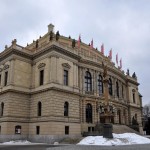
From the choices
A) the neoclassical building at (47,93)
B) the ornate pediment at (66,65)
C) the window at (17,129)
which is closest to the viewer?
the neoclassical building at (47,93)

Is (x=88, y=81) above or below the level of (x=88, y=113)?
above

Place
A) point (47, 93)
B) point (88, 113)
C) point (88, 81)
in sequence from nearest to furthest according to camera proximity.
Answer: point (47, 93)
point (88, 113)
point (88, 81)

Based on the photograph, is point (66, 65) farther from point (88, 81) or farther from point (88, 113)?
point (88, 113)

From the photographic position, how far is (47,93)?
37.5 metres

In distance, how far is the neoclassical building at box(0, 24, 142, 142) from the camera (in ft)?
121

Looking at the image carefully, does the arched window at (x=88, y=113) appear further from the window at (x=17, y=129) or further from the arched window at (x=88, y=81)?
the window at (x=17, y=129)

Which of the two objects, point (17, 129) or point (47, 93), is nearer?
point (47, 93)

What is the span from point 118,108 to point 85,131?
1342 cm

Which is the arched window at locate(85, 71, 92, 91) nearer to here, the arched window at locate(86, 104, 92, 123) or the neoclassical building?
the neoclassical building

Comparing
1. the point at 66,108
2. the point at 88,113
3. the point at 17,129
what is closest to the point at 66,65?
the point at 66,108

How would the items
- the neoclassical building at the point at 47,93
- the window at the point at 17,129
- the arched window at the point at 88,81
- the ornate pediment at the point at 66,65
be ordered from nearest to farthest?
the neoclassical building at the point at 47,93 → the window at the point at 17,129 → the ornate pediment at the point at 66,65 → the arched window at the point at 88,81

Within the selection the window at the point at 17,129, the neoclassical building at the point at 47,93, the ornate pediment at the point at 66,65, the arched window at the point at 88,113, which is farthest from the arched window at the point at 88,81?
the window at the point at 17,129

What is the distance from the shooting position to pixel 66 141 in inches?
1351

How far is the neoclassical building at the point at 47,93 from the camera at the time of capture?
121ft
